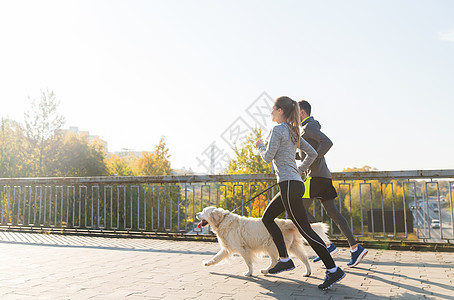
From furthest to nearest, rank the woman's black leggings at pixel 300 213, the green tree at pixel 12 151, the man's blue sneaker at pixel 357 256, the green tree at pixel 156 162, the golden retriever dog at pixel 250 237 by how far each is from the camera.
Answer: the green tree at pixel 156 162, the green tree at pixel 12 151, the man's blue sneaker at pixel 357 256, the golden retriever dog at pixel 250 237, the woman's black leggings at pixel 300 213

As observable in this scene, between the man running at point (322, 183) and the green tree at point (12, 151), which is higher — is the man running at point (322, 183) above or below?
below

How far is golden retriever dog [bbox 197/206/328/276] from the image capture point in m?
4.53

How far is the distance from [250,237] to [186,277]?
0.92m

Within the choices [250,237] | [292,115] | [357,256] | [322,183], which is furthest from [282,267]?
[292,115]

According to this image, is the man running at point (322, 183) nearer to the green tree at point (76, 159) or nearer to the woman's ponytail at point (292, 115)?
the woman's ponytail at point (292, 115)

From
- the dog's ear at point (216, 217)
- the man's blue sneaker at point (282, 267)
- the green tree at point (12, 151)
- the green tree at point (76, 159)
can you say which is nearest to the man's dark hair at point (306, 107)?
the dog's ear at point (216, 217)

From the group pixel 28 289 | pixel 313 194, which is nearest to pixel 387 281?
pixel 313 194

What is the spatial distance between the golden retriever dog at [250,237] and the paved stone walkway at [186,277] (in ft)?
0.73

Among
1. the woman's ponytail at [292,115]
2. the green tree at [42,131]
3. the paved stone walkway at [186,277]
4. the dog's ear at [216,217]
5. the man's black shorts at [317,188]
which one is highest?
the green tree at [42,131]

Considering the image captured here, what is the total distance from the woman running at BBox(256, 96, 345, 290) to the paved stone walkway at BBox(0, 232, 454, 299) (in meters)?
0.31

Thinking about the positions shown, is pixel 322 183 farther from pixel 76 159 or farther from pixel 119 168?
pixel 119 168

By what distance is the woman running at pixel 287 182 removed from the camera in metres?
3.92

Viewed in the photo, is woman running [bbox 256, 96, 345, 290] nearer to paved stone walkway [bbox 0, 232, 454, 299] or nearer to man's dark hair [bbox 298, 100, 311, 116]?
paved stone walkway [bbox 0, 232, 454, 299]

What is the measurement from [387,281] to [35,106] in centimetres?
4937
